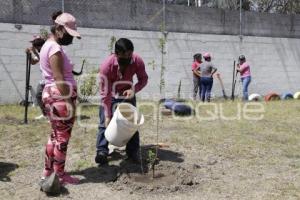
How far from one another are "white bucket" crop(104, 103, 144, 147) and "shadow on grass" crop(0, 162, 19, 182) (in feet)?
4.06

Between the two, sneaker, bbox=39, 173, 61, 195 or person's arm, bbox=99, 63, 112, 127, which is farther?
person's arm, bbox=99, 63, 112, 127

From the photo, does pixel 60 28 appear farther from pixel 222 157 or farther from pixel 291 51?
pixel 291 51

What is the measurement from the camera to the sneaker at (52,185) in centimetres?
482

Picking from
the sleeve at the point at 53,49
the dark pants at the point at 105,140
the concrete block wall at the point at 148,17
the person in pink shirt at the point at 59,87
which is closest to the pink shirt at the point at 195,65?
the concrete block wall at the point at 148,17

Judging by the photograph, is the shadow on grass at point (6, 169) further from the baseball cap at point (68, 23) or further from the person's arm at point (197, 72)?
the person's arm at point (197, 72)

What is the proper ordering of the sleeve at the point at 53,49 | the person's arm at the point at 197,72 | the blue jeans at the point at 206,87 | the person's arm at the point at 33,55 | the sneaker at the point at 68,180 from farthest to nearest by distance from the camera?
1. the person's arm at the point at 197,72
2. the blue jeans at the point at 206,87
3. the person's arm at the point at 33,55
4. the sneaker at the point at 68,180
5. the sleeve at the point at 53,49

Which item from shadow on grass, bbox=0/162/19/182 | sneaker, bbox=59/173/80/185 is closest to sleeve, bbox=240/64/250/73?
shadow on grass, bbox=0/162/19/182

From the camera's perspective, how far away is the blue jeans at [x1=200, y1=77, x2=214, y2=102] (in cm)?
1316

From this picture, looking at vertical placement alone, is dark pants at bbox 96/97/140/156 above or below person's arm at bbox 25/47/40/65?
below

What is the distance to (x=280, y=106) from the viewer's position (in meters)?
12.5

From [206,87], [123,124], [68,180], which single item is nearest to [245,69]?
[206,87]

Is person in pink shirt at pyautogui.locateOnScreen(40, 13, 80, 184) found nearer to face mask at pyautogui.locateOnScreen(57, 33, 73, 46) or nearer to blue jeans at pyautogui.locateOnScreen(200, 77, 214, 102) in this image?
face mask at pyautogui.locateOnScreen(57, 33, 73, 46)

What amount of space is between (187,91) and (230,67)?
6.47 ft

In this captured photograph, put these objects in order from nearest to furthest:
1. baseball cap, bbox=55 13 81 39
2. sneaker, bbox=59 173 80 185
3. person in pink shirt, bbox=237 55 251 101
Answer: baseball cap, bbox=55 13 81 39 < sneaker, bbox=59 173 80 185 < person in pink shirt, bbox=237 55 251 101
